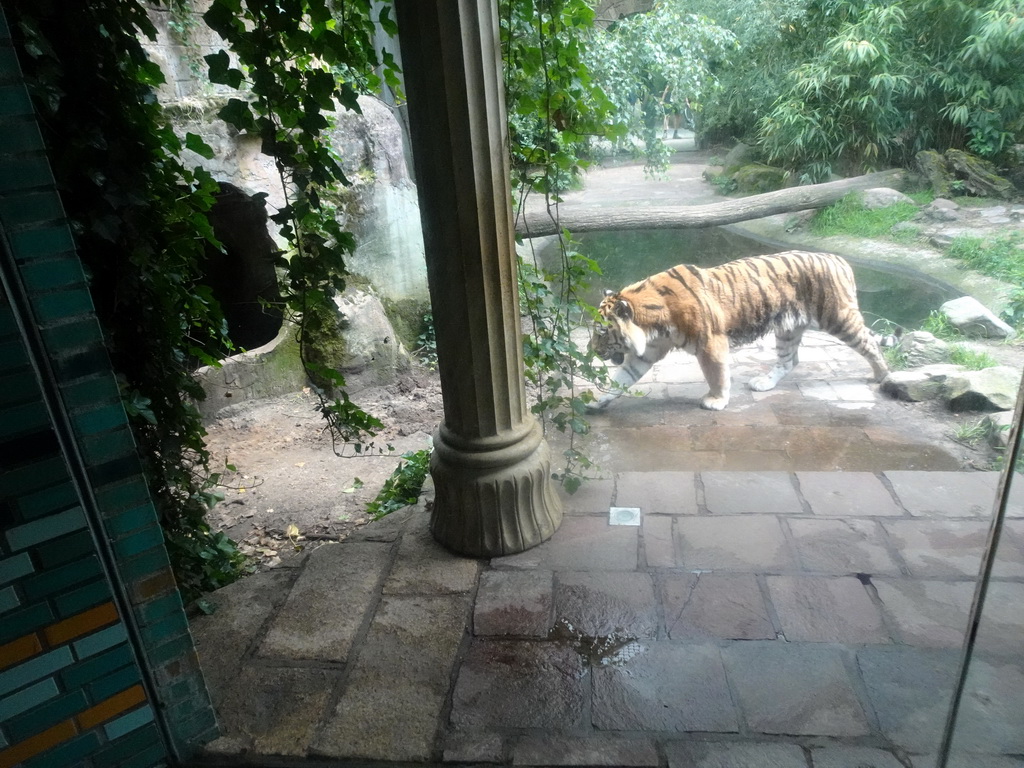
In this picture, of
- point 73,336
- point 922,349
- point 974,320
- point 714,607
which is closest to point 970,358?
point 922,349

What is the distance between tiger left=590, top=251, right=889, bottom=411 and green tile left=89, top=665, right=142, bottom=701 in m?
2.62

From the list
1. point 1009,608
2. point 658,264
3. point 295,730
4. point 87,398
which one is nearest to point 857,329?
point 658,264

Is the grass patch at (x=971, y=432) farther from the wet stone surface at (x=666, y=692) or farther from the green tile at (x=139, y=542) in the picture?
the green tile at (x=139, y=542)

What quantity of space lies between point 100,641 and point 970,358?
4.23m

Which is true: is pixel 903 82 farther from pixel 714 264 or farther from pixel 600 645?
pixel 600 645

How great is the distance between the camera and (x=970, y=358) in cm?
387

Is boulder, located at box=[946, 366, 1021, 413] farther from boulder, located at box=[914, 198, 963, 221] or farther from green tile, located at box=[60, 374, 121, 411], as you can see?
green tile, located at box=[60, 374, 121, 411]

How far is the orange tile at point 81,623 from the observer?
1318mm

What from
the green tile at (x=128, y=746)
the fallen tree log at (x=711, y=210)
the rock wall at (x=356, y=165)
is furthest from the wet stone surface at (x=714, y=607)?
the rock wall at (x=356, y=165)

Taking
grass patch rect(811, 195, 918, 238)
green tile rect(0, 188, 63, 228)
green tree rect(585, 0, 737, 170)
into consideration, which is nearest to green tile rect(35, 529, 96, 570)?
green tile rect(0, 188, 63, 228)

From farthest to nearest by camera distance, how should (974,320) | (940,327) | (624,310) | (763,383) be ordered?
(940,327) → (974,320) → (763,383) → (624,310)

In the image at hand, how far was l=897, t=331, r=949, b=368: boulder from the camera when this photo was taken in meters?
4.02

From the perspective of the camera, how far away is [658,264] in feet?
18.5

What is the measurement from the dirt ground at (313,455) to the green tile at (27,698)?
61.8 inches
